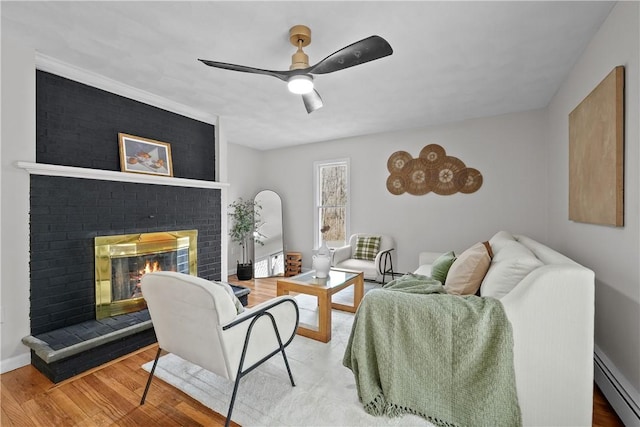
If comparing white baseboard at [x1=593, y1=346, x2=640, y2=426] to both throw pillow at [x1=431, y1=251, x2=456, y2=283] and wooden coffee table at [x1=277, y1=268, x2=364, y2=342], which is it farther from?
wooden coffee table at [x1=277, y1=268, x2=364, y2=342]

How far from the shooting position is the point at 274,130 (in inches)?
180

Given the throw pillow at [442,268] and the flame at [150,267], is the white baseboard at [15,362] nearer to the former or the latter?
the flame at [150,267]

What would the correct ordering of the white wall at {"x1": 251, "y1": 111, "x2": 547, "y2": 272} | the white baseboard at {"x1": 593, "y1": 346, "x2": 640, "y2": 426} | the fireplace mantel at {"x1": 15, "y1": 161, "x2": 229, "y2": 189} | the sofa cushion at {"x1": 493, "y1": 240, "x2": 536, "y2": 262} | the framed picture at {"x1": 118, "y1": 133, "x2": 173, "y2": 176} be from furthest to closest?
the white wall at {"x1": 251, "y1": 111, "x2": 547, "y2": 272}, the framed picture at {"x1": 118, "y1": 133, "x2": 173, "y2": 176}, the fireplace mantel at {"x1": 15, "y1": 161, "x2": 229, "y2": 189}, the sofa cushion at {"x1": 493, "y1": 240, "x2": 536, "y2": 262}, the white baseboard at {"x1": 593, "y1": 346, "x2": 640, "y2": 426}

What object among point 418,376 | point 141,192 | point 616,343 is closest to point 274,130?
point 141,192

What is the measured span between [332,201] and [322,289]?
288 cm

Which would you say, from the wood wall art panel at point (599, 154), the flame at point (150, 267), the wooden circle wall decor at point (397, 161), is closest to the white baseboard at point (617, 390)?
the wood wall art panel at point (599, 154)

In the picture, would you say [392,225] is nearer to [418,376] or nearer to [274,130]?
[274,130]

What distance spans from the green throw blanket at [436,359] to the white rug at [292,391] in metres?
0.14

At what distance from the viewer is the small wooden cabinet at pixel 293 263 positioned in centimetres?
542

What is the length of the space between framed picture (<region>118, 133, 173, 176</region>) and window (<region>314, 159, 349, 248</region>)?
2.73 m

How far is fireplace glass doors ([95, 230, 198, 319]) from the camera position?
8.87 feet

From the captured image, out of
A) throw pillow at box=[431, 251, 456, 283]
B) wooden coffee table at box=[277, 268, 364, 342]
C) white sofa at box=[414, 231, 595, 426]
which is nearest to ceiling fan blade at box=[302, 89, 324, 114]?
wooden coffee table at box=[277, 268, 364, 342]

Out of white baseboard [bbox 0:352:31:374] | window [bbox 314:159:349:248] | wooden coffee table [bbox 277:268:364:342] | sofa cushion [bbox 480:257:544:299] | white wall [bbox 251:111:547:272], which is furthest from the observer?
window [bbox 314:159:349:248]

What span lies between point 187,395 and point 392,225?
3620 mm
